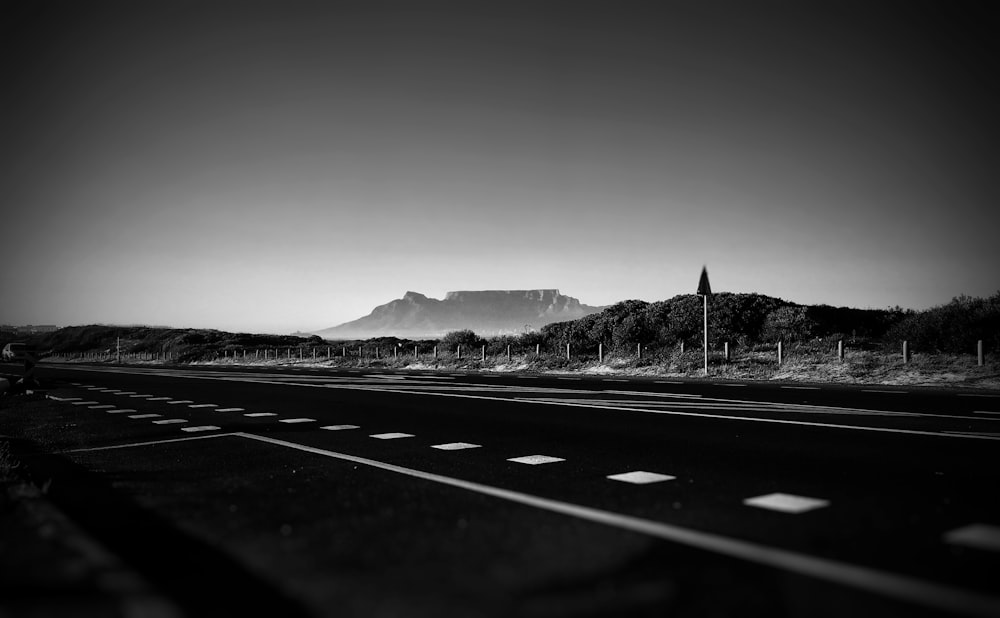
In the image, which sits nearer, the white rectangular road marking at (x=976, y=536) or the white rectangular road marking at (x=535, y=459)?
the white rectangular road marking at (x=976, y=536)

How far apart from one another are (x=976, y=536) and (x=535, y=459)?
4465 mm

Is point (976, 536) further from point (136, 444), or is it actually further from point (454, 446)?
point (136, 444)

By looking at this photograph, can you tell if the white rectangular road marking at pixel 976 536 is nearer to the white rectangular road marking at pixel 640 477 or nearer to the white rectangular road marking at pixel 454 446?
the white rectangular road marking at pixel 640 477

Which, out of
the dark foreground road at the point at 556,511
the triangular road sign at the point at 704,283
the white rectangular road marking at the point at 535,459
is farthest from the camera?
the triangular road sign at the point at 704,283

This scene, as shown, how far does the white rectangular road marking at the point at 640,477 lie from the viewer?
6707 millimetres

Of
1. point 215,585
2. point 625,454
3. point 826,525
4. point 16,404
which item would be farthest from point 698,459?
point 16,404

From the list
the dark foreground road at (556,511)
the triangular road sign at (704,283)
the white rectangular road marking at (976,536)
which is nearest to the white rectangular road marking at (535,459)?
the dark foreground road at (556,511)

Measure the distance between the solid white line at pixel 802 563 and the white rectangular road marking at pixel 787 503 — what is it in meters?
1.03

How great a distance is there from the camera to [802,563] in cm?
396

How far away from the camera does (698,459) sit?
788cm

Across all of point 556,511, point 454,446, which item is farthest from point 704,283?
point 556,511

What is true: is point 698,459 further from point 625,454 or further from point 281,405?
point 281,405

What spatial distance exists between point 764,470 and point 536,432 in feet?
13.5

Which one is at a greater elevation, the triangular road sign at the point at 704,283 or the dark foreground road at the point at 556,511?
the triangular road sign at the point at 704,283
